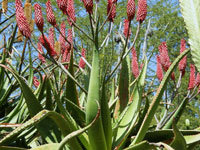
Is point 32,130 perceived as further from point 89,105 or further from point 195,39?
point 195,39

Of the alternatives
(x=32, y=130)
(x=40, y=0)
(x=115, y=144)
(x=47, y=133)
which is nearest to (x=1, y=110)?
(x=32, y=130)

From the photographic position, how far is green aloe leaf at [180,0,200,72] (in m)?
0.87

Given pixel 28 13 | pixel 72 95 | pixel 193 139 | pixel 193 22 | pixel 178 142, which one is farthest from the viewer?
pixel 28 13

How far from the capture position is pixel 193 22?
91cm

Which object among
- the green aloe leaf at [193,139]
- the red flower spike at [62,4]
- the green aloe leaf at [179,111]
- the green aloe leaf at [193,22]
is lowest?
the green aloe leaf at [193,139]

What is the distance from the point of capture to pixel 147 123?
3.66 ft

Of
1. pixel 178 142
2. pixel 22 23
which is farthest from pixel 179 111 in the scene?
pixel 22 23

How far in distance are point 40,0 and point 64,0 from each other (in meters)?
6.85

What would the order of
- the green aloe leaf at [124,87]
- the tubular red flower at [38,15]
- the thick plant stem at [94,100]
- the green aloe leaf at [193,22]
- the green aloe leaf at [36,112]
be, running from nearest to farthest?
the green aloe leaf at [193,22] < the thick plant stem at [94,100] < the green aloe leaf at [36,112] < the tubular red flower at [38,15] < the green aloe leaf at [124,87]

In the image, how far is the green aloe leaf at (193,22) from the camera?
0.87 metres

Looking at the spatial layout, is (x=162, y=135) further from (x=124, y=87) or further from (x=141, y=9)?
(x=141, y=9)

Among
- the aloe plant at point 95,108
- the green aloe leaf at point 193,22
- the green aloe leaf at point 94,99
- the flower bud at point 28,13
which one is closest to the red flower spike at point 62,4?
the aloe plant at point 95,108

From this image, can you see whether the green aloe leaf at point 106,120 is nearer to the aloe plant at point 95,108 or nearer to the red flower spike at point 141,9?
the aloe plant at point 95,108

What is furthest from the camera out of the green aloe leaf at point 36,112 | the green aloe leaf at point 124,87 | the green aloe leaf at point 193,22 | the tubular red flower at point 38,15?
the green aloe leaf at point 124,87
